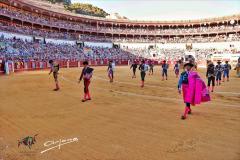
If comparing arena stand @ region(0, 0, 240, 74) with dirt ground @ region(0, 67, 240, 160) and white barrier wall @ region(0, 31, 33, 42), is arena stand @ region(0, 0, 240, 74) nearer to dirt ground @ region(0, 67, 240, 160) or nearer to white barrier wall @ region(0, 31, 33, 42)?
white barrier wall @ region(0, 31, 33, 42)

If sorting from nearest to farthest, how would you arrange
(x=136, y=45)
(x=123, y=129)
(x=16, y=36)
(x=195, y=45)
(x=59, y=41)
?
(x=123, y=129), (x=16, y=36), (x=59, y=41), (x=195, y=45), (x=136, y=45)

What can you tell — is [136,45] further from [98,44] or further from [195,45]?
[195,45]

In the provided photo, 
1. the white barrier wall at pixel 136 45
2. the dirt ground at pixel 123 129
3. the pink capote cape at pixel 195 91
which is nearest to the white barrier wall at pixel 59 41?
the white barrier wall at pixel 136 45

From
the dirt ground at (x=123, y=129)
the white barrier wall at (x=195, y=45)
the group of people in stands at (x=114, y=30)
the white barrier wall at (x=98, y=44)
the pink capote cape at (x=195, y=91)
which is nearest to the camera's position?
the dirt ground at (x=123, y=129)

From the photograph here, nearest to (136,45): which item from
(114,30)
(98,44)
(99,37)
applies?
(114,30)

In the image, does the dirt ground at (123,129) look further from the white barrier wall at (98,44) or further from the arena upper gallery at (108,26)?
the white barrier wall at (98,44)

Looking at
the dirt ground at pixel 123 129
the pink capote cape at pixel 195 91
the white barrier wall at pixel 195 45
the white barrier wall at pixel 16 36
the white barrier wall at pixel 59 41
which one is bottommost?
the dirt ground at pixel 123 129

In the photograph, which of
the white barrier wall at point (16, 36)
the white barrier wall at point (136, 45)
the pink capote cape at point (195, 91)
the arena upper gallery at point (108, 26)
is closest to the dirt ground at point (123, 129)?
the pink capote cape at point (195, 91)

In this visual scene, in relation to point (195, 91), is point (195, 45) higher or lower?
higher

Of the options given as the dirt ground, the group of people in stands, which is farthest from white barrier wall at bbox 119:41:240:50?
the dirt ground

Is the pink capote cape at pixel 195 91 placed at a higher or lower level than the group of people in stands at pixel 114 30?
lower

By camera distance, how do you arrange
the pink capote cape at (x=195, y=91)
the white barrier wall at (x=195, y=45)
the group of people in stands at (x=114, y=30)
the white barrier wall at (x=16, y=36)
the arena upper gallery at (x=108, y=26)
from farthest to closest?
the white barrier wall at (x=195, y=45) → the arena upper gallery at (x=108, y=26) → the group of people in stands at (x=114, y=30) → the white barrier wall at (x=16, y=36) → the pink capote cape at (x=195, y=91)

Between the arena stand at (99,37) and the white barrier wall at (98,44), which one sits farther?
the white barrier wall at (98,44)

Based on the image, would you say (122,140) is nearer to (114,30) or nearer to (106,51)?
(106,51)
